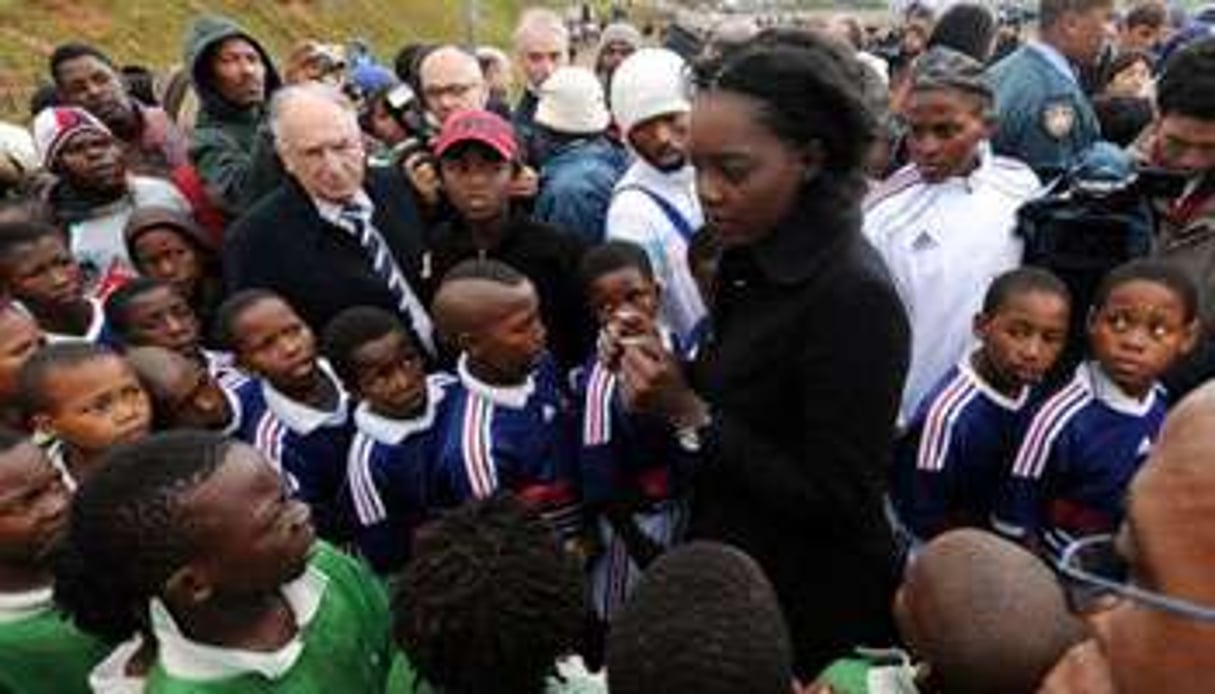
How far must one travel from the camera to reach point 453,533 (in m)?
2.08

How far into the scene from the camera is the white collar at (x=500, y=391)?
3.12 metres

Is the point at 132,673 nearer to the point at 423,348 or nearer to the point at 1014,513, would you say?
the point at 423,348

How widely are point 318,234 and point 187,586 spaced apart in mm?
1968

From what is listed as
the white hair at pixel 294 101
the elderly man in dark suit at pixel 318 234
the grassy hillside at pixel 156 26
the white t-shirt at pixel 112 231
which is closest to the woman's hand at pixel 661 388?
the elderly man in dark suit at pixel 318 234

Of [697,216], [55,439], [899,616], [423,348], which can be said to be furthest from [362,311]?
[899,616]

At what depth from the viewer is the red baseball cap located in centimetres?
378

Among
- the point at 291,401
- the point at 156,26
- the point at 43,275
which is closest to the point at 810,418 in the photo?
A: the point at 291,401

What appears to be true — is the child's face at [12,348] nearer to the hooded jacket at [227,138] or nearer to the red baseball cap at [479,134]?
the hooded jacket at [227,138]

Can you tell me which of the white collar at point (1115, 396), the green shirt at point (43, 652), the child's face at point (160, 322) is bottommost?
the green shirt at point (43, 652)

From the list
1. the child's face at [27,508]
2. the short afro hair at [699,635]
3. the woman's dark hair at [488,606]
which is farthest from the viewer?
the child's face at [27,508]

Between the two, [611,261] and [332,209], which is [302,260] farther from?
[611,261]

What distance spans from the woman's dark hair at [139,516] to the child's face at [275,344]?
131 cm

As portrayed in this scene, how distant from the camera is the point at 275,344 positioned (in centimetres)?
346

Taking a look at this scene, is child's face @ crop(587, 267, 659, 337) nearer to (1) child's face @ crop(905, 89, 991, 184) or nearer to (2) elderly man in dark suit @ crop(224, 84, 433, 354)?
(2) elderly man in dark suit @ crop(224, 84, 433, 354)
